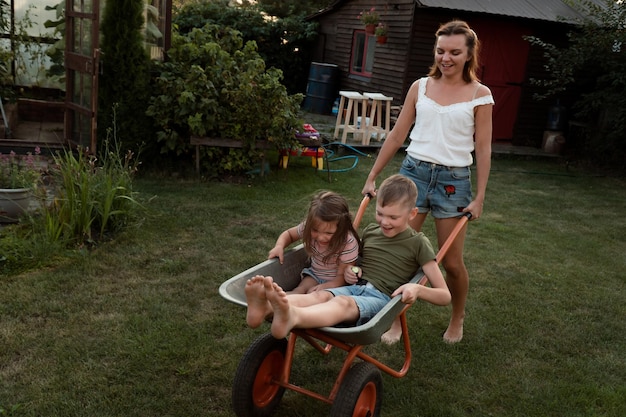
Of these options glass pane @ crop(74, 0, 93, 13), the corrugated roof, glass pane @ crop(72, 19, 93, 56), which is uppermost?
the corrugated roof

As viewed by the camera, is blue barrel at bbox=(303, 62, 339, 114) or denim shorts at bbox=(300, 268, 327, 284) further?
blue barrel at bbox=(303, 62, 339, 114)

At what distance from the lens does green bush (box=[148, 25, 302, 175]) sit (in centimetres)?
641

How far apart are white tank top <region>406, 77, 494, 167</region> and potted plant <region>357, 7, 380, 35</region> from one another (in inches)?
339

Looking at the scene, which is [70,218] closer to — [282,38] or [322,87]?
[322,87]

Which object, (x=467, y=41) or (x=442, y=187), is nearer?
(x=467, y=41)

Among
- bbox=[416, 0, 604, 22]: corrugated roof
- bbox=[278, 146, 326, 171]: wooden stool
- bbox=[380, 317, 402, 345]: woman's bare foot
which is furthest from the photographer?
bbox=[416, 0, 604, 22]: corrugated roof

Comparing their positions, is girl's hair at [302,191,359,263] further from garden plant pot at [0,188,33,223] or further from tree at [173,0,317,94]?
tree at [173,0,317,94]

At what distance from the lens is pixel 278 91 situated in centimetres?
658

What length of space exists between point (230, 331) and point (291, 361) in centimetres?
88

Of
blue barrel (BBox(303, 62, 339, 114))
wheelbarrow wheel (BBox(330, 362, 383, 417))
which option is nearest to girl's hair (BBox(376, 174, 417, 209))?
wheelbarrow wheel (BBox(330, 362, 383, 417))

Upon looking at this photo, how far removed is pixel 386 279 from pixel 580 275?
268 cm

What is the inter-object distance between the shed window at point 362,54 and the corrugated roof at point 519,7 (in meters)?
2.30

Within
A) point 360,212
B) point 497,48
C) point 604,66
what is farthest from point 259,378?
point 497,48

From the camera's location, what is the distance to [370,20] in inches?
444
